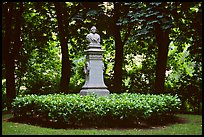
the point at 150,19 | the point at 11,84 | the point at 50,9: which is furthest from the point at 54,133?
the point at 50,9

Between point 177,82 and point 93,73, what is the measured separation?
932cm

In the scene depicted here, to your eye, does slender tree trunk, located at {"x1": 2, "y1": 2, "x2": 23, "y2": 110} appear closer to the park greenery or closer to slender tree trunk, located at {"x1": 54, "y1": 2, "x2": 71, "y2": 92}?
the park greenery

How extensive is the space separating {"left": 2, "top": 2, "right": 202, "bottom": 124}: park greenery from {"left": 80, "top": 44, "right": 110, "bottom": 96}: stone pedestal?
650 mm

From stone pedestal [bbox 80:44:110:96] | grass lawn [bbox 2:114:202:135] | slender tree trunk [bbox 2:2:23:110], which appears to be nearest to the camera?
grass lawn [bbox 2:114:202:135]

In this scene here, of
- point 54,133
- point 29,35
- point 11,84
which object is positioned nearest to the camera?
point 54,133

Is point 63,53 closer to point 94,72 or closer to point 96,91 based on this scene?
point 94,72

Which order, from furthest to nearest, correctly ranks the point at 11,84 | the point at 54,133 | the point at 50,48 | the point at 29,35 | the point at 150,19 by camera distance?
1. the point at 50,48
2. the point at 29,35
3. the point at 11,84
4. the point at 150,19
5. the point at 54,133

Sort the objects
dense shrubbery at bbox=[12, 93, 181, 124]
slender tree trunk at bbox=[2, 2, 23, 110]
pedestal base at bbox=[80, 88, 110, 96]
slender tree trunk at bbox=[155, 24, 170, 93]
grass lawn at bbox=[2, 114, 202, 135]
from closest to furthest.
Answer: grass lawn at bbox=[2, 114, 202, 135], dense shrubbery at bbox=[12, 93, 181, 124], pedestal base at bbox=[80, 88, 110, 96], slender tree trunk at bbox=[155, 24, 170, 93], slender tree trunk at bbox=[2, 2, 23, 110]

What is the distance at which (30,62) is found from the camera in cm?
2530

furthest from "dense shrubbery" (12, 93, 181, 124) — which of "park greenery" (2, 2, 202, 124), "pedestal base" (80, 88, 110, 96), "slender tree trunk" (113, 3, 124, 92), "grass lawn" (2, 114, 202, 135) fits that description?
"slender tree trunk" (113, 3, 124, 92)

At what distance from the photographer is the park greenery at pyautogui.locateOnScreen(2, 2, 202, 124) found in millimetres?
13930

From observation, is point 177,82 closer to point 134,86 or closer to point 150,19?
point 134,86

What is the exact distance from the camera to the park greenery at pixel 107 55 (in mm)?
13930

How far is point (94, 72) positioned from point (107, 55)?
11606mm
